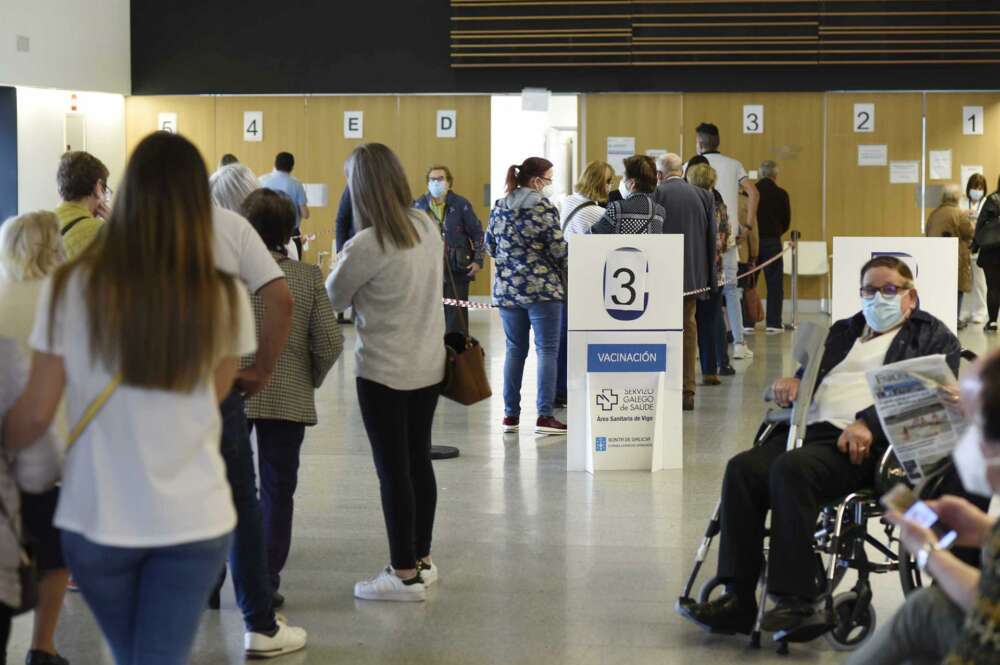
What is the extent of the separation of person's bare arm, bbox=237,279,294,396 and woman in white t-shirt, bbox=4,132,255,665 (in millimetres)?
957

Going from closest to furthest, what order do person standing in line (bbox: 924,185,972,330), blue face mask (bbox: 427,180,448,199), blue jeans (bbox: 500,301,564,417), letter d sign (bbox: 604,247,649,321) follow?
letter d sign (bbox: 604,247,649,321), blue jeans (bbox: 500,301,564,417), blue face mask (bbox: 427,180,448,199), person standing in line (bbox: 924,185,972,330)

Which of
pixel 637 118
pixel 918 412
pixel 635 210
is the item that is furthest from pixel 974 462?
pixel 637 118

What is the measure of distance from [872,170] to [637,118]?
265cm

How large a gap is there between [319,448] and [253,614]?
3530mm

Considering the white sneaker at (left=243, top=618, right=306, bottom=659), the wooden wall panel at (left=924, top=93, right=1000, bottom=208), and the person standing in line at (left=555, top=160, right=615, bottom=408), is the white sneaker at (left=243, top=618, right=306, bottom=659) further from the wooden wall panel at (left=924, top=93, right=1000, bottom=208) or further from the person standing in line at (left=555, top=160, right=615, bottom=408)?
the wooden wall panel at (left=924, top=93, right=1000, bottom=208)

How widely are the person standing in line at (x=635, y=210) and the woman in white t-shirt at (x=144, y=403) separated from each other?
18.0ft

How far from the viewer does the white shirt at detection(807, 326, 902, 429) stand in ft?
14.5

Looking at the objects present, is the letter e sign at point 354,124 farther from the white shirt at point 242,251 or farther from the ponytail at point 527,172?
the white shirt at point 242,251

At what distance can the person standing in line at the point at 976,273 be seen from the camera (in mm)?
14102

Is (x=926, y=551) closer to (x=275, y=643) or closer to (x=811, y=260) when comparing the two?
(x=275, y=643)

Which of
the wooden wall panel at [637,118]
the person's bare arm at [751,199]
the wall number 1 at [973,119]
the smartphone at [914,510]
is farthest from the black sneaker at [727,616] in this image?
the wall number 1 at [973,119]

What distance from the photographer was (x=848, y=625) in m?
4.18

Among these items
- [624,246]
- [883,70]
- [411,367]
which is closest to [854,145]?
[883,70]

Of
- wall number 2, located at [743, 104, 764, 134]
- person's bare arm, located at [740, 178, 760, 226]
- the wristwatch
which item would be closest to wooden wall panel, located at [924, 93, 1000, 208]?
wall number 2, located at [743, 104, 764, 134]
